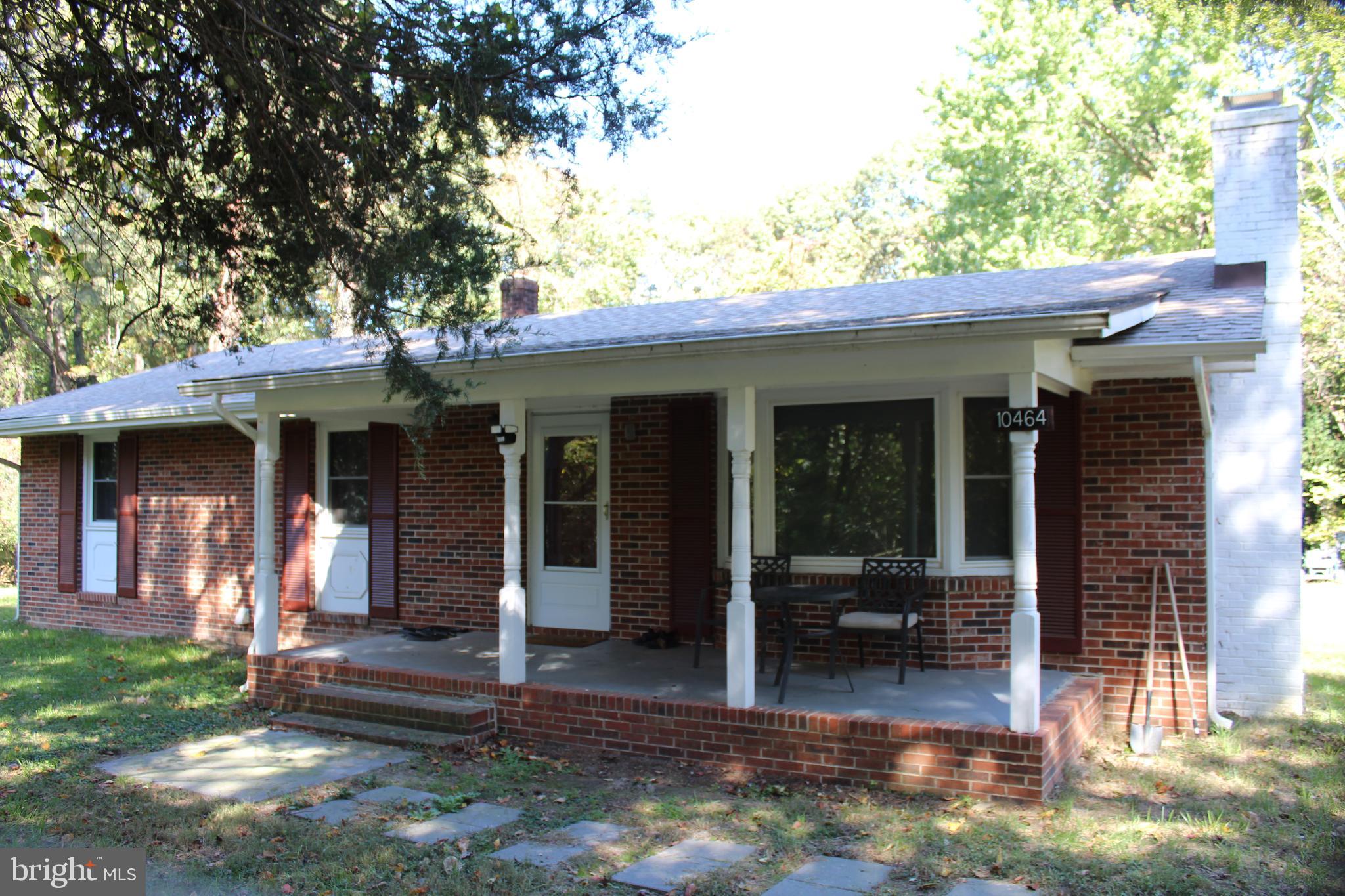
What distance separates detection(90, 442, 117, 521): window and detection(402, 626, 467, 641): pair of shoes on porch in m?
5.60

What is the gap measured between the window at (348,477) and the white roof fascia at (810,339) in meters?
3.08

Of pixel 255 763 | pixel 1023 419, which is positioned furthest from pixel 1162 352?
pixel 255 763

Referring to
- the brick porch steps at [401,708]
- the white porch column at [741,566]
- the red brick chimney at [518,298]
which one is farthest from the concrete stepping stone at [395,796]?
the red brick chimney at [518,298]

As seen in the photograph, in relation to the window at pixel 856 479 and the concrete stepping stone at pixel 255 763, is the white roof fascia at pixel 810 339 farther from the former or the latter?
the concrete stepping stone at pixel 255 763

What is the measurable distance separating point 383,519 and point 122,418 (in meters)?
3.71

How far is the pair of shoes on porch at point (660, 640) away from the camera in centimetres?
889

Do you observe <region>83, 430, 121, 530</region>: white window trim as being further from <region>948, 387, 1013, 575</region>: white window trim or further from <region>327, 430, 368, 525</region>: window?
<region>948, 387, 1013, 575</region>: white window trim

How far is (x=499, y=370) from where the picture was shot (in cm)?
749

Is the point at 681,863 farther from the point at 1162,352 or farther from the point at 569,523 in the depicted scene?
the point at 569,523

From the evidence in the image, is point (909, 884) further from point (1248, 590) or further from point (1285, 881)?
point (1248, 590)

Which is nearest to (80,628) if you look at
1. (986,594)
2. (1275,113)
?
(986,594)

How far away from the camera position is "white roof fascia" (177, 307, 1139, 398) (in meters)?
5.61

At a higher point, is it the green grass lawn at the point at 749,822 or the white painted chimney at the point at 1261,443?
the white painted chimney at the point at 1261,443

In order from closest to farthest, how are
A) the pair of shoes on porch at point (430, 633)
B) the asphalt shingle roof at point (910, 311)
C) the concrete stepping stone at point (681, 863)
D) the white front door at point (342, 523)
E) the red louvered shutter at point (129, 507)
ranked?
the concrete stepping stone at point (681, 863), the asphalt shingle roof at point (910, 311), the pair of shoes on porch at point (430, 633), the white front door at point (342, 523), the red louvered shutter at point (129, 507)
